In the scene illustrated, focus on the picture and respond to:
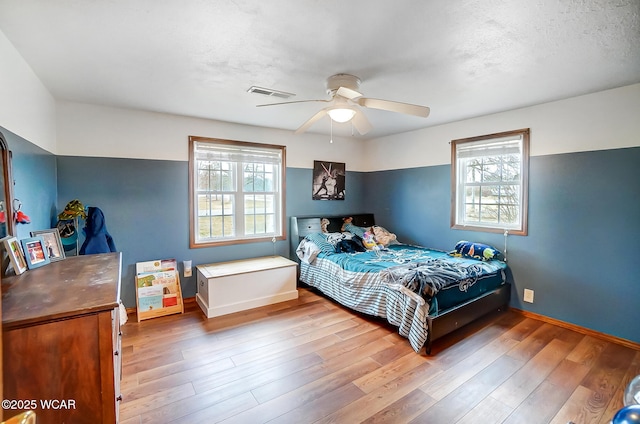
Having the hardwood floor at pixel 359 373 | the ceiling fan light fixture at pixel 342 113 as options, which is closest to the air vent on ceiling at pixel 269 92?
the ceiling fan light fixture at pixel 342 113

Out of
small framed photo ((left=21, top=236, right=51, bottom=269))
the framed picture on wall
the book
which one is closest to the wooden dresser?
small framed photo ((left=21, top=236, right=51, bottom=269))

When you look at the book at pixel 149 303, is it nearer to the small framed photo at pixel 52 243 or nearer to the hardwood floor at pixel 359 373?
the hardwood floor at pixel 359 373

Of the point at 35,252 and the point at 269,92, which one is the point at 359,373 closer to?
the point at 35,252

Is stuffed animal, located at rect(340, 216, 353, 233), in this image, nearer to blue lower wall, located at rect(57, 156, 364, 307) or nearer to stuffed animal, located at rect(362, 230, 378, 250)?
stuffed animal, located at rect(362, 230, 378, 250)

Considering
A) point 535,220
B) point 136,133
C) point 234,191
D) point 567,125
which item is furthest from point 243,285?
point 567,125

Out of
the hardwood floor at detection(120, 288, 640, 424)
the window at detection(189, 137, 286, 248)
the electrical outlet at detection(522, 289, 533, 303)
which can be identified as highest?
the window at detection(189, 137, 286, 248)

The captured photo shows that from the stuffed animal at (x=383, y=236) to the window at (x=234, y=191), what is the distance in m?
1.47

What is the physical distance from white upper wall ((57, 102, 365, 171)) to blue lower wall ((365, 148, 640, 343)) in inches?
131

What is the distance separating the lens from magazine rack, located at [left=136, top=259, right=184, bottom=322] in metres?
3.23

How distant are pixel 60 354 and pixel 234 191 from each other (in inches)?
118

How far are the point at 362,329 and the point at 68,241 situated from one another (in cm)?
308

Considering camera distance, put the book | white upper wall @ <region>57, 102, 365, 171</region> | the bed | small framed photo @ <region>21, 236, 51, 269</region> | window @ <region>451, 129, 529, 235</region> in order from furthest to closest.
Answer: window @ <region>451, 129, 529, 235</region> < the book < white upper wall @ <region>57, 102, 365, 171</region> < the bed < small framed photo @ <region>21, 236, 51, 269</region>

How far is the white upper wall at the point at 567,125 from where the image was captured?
104 inches

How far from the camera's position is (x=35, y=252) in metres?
1.83
